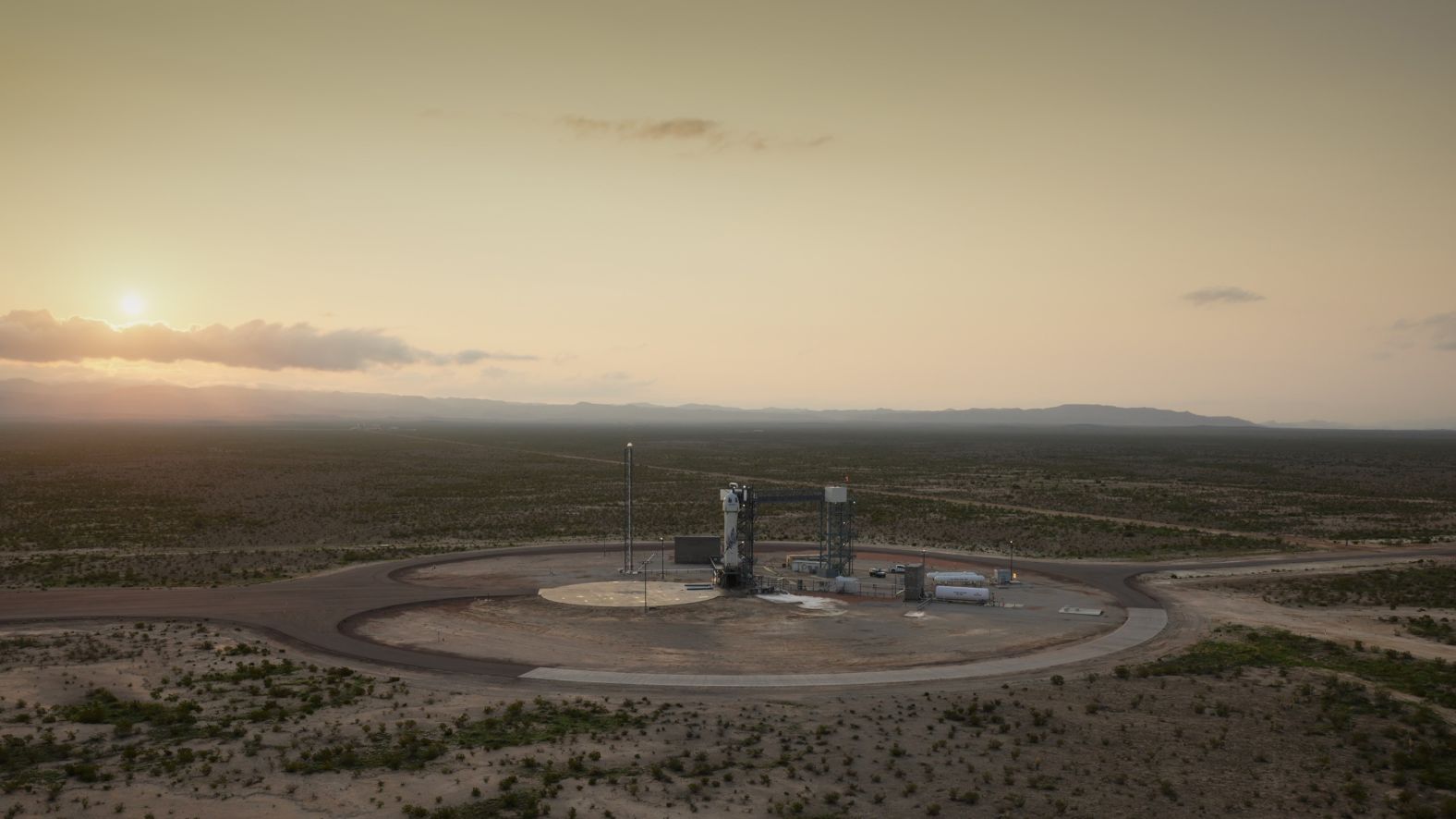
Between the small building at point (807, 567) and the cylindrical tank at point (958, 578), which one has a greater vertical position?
the cylindrical tank at point (958, 578)

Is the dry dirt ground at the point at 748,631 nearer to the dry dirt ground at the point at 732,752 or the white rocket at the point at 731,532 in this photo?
the white rocket at the point at 731,532

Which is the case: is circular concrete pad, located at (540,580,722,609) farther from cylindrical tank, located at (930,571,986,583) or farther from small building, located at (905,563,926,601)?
cylindrical tank, located at (930,571,986,583)

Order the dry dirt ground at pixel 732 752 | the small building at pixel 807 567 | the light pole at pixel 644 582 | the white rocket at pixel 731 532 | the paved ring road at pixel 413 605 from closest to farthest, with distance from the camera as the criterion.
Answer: the dry dirt ground at pixel 732 752
the paved ring road at pixel 413 605
the light pole at pixel 644 582
the white rocket at pixel 731 532
the small building at pixel 807 567

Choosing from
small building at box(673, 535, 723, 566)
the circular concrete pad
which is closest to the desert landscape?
the circular concrete pad

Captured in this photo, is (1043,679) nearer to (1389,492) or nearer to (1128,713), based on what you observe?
(1128,713)

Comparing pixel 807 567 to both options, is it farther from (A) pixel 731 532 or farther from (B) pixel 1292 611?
(B) pixel 1292 611

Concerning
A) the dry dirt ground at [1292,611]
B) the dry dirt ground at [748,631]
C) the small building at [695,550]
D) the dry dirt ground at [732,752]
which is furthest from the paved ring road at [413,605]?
the small building at [695,550]

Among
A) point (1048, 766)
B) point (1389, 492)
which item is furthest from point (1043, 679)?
point (1389, 492)
